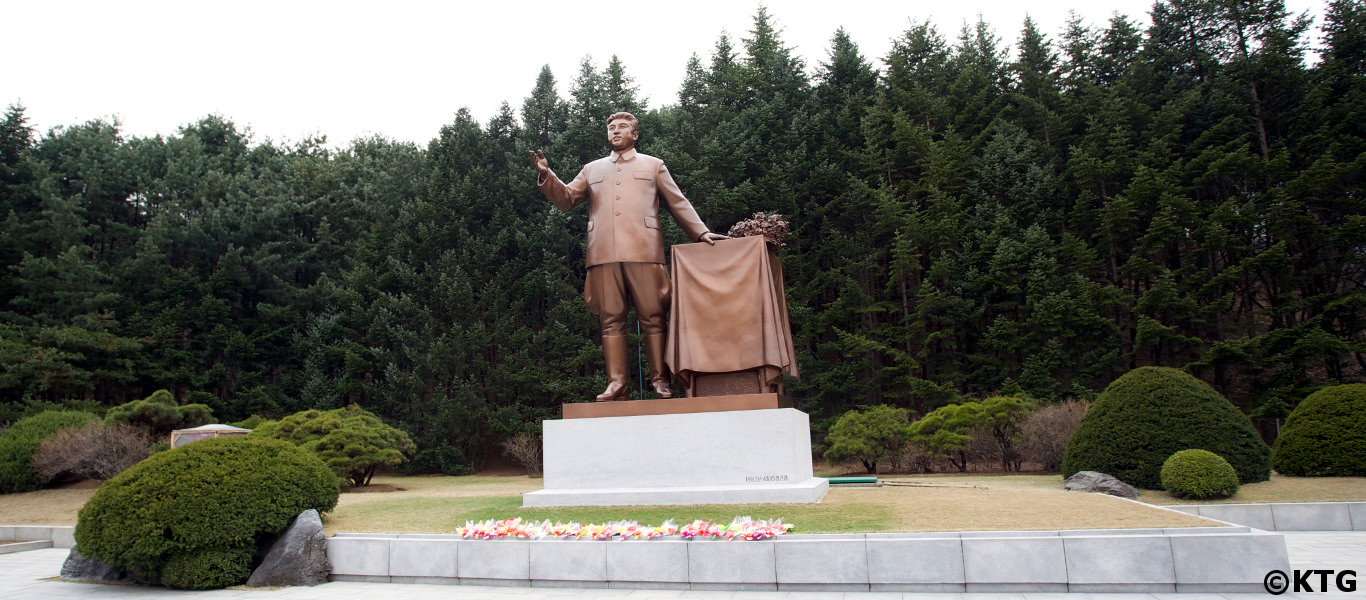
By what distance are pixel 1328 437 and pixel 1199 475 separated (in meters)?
2.80

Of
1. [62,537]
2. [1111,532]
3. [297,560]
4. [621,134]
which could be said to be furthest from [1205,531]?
[62,537]

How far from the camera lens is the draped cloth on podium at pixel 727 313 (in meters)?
7.45

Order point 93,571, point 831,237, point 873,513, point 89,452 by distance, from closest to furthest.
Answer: point 873,513, point 93,571, point 89,452, point 831,237

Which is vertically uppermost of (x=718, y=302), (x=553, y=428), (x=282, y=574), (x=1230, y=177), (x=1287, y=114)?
(x=1287, y=114)

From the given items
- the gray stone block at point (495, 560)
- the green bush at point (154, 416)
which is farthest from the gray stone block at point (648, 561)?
the green bush at point (154, 416)

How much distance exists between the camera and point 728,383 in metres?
7.54

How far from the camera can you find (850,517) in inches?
225

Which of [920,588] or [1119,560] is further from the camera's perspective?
[920,588]

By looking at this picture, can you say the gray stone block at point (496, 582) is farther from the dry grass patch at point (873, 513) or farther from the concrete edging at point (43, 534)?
the concrete edging at point (43, 534)

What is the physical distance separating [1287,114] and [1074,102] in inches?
171

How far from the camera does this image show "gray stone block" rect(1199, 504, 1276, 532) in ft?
24.7

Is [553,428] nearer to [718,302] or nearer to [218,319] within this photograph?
[718,302]

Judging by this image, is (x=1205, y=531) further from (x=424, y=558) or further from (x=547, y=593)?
(x=424, y=558)

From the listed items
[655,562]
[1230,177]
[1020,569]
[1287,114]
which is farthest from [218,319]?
[1287,114]
